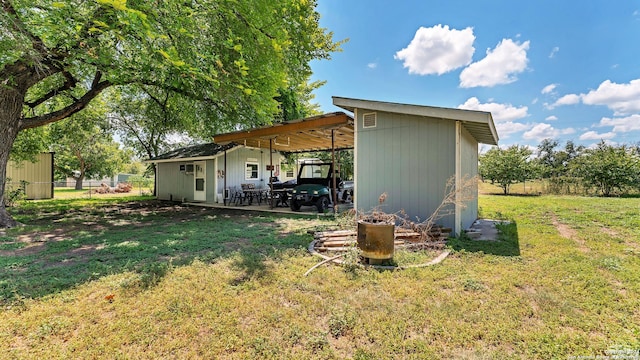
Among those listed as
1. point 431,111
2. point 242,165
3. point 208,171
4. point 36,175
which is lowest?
point 36,175

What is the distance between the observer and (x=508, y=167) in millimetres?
17078

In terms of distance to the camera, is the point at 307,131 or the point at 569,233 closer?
the point at 569,233

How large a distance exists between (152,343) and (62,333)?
82cm

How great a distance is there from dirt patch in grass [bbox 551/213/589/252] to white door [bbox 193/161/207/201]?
1279 cm

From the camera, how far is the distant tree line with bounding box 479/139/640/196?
47.9 ft

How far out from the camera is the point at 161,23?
5.62 m

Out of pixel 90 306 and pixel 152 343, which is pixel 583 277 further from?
pixel 90 306

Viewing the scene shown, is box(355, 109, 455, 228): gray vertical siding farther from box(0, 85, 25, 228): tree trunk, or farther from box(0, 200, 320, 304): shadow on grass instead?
box(0, 85, 25, 228): tree trunk

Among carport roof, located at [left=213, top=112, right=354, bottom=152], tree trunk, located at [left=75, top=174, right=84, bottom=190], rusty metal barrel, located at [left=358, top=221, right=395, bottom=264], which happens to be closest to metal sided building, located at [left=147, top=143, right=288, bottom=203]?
carport roof, located at [left=213, top=112, right=354, bottom=152]

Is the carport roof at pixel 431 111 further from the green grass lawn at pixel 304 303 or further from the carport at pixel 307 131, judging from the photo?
the green grass lawn at pixel 304 303

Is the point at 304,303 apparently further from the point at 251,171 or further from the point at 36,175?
the point at 36,175

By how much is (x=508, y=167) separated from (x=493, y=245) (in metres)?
15.1

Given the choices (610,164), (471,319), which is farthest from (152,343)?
(610,164)

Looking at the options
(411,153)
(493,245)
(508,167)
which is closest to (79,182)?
(411,153)
